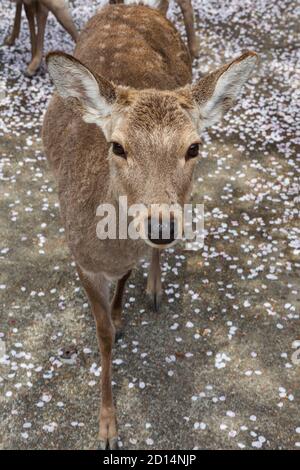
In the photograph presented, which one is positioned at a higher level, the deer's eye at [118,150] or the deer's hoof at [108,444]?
the deer's eye at [118,150]

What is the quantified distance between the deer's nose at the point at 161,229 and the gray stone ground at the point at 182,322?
2.32 m

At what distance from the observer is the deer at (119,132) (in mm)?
3625

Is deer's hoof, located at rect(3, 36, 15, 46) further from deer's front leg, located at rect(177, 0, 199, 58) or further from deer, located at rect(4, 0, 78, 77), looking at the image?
deer's front leg, located at rect(177, 0, 199, 58)

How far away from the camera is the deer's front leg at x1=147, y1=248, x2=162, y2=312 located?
19.8ft

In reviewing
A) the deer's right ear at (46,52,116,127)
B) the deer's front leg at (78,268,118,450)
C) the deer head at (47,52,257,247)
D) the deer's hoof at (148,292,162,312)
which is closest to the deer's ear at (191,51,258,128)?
the deer head at (47,52,257,247)

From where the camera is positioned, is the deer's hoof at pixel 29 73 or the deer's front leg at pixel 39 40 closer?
the deer's front leg at pixel 39 40

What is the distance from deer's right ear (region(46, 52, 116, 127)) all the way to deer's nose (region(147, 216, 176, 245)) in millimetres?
1099

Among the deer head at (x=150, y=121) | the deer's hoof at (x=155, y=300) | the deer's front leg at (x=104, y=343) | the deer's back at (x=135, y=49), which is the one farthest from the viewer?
the deer's hoof at (x=155, y=300)

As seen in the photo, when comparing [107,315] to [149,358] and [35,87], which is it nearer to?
[149,358]

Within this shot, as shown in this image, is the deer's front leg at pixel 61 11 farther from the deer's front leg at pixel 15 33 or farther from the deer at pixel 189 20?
the deer's front leg at pixel 15 33

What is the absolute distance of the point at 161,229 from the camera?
339 centimetres

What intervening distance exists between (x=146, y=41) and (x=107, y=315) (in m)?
→ 3.06

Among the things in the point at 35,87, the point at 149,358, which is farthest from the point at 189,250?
the point at 35,87

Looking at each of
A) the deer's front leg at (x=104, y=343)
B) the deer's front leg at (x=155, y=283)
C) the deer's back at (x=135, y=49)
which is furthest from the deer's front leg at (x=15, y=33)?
the deer's front leg at (x=104, y=343)
